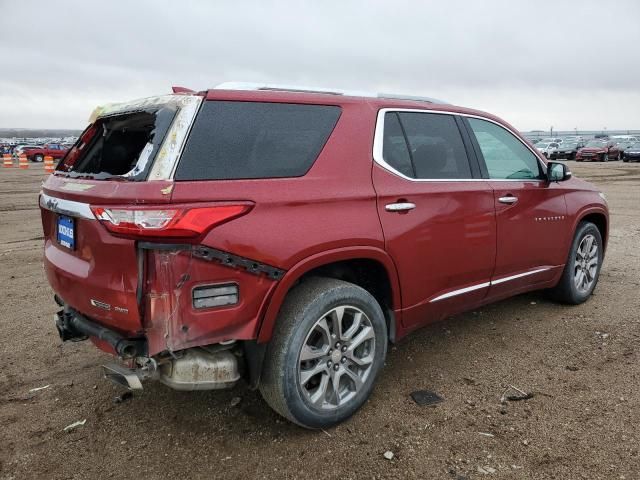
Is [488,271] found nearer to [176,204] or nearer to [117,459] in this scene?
[176,204]

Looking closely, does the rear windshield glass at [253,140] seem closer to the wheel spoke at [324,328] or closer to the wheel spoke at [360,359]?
the wheel spoke at [324,328]

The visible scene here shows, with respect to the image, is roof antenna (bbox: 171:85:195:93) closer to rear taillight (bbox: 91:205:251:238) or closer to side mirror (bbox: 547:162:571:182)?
rear taillight (bbox: 91:205:251:238)

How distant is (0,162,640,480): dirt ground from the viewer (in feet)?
8.66

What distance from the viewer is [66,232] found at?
277cm

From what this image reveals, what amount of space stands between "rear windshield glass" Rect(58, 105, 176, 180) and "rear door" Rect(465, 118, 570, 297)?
2.33 meters

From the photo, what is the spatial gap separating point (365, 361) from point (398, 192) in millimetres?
1019

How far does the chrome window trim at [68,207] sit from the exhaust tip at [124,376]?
2.49ft

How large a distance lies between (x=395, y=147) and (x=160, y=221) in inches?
62.6

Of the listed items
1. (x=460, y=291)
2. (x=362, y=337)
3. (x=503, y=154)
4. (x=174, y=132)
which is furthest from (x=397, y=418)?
(x=503, y=154)

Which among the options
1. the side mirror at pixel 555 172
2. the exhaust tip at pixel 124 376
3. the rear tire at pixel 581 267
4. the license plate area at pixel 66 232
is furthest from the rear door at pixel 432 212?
the license plate area at pixel 66 232

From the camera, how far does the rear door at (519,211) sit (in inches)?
153

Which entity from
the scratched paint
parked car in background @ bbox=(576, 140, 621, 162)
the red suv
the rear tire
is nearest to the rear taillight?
the red suv

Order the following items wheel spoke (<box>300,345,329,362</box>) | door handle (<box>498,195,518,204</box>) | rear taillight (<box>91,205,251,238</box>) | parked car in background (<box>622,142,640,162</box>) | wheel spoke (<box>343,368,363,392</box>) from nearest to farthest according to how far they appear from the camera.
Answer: rear taillight (<box>91,205,251,238</box>), wheel spoke (<box>300,345,329,362</box>), wheel spoke (<box>343,368,363,392</box>), door handle (<box>498,195,518,204</box>), parked car in background (<box>622,142,640,162</box>)

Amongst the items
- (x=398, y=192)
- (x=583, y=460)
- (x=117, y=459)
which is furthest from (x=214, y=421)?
(x=583, y=460)
